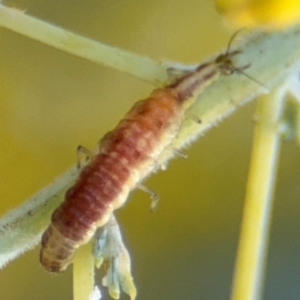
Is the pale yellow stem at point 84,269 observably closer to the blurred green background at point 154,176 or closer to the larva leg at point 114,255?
the larva leg at point 114,255

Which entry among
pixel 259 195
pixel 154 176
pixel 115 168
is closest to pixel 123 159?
pixel 115 168

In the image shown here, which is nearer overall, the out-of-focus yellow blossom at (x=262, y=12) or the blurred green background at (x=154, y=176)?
the out-of-focus yellow blossom at (x=262, y=12)

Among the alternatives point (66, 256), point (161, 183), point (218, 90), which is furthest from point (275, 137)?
point (161, 183)

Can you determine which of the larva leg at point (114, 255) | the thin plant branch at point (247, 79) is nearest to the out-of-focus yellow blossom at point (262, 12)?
the thin plant branch at point (247, 79)

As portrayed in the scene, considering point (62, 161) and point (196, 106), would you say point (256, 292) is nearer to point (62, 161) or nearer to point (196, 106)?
point (196, 106)

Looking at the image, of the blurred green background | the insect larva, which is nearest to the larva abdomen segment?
the insect larva

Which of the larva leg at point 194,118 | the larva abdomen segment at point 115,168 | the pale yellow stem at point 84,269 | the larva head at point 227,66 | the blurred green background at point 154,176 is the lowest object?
the pale yellow stem at point 84,269

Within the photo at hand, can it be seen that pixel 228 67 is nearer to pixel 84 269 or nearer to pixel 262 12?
pixel 262 12
